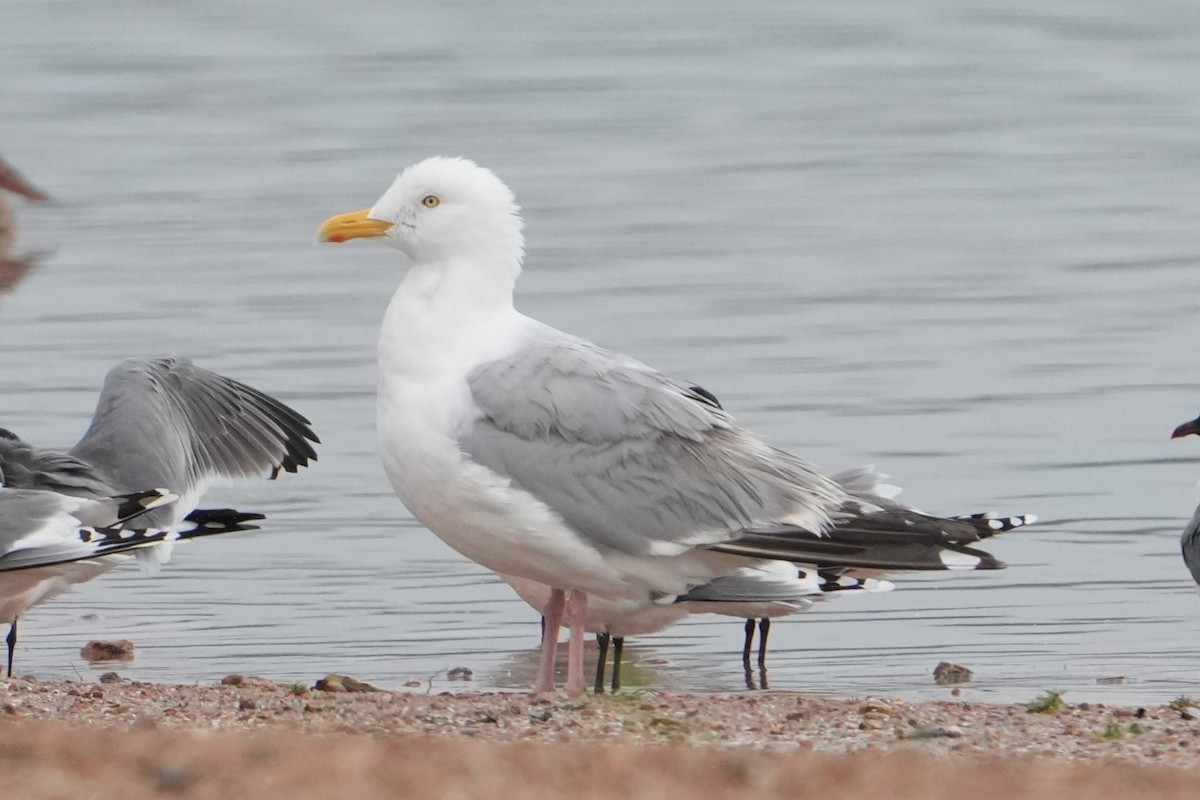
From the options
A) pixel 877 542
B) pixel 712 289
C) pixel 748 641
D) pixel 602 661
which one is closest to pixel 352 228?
pixel 602 661

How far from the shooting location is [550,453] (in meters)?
7.70

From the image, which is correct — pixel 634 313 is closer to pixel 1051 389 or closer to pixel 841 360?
pixel 841 360

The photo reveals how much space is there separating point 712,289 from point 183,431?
318 inches

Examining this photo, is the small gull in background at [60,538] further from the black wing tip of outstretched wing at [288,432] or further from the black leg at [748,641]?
the black leg at [748,641]

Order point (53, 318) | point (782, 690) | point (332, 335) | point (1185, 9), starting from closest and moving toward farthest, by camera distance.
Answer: point (782, 690) → point (332, 335) → point (53, 318) → point (1185, 9)

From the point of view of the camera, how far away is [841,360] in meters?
15.0

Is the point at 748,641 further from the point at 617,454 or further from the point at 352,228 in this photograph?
the point at 352,228

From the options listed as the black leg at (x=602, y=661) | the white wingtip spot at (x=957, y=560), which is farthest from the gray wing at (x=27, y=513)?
the white wingtip spot at (x=957, y=560)

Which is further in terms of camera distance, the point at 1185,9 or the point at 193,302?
the point at 1185,9

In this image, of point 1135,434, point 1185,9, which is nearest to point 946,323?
point 1135,434

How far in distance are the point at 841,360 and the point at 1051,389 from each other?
53.0 inches

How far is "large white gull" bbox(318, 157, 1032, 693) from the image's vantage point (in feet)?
25.1

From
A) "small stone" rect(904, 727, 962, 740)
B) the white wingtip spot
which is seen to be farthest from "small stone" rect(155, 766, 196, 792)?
the white wingtip spot

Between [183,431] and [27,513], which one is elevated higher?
[183,431]
